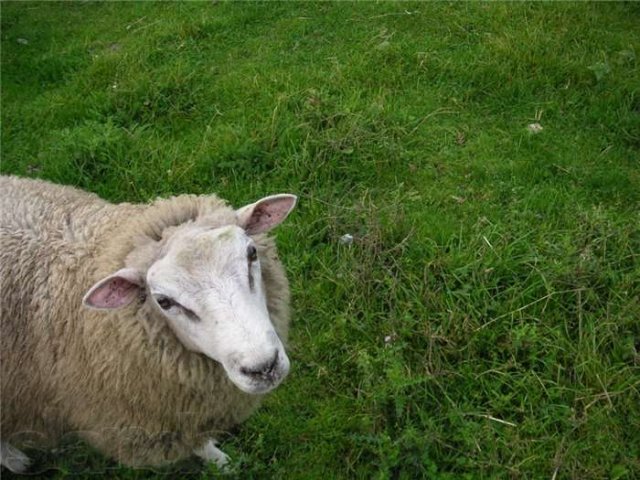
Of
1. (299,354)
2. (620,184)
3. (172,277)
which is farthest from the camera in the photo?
(620,184)

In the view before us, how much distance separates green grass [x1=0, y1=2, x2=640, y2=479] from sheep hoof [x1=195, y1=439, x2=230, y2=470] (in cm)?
8

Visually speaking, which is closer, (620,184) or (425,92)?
(620,184)

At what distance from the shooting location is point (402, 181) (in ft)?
14.8

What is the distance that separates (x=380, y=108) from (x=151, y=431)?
2911mm

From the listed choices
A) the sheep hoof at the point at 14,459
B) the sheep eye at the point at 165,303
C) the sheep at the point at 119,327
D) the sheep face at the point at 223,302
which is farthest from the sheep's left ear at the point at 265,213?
the sheep hoof at the point at 14,459

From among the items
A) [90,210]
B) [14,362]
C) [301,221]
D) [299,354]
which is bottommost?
[299,354]

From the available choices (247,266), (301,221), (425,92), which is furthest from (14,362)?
(425,92)

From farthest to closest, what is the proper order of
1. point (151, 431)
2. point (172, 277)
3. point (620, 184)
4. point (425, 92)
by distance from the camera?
point (425, 92), point (620, 184), point (151, 431), point (172, 277)

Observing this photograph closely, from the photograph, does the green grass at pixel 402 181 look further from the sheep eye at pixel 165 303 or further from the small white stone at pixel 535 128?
the sheep eye at pixel 165 303

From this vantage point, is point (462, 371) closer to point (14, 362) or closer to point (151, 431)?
point (151, 431)

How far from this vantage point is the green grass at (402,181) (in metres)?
3.27

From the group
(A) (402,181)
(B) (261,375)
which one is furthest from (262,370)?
(A) (402,181)

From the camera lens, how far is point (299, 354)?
372 centimetres

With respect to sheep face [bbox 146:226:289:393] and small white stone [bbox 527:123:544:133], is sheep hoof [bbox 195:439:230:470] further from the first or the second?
small white stone [bbox 527:123:544:133]
